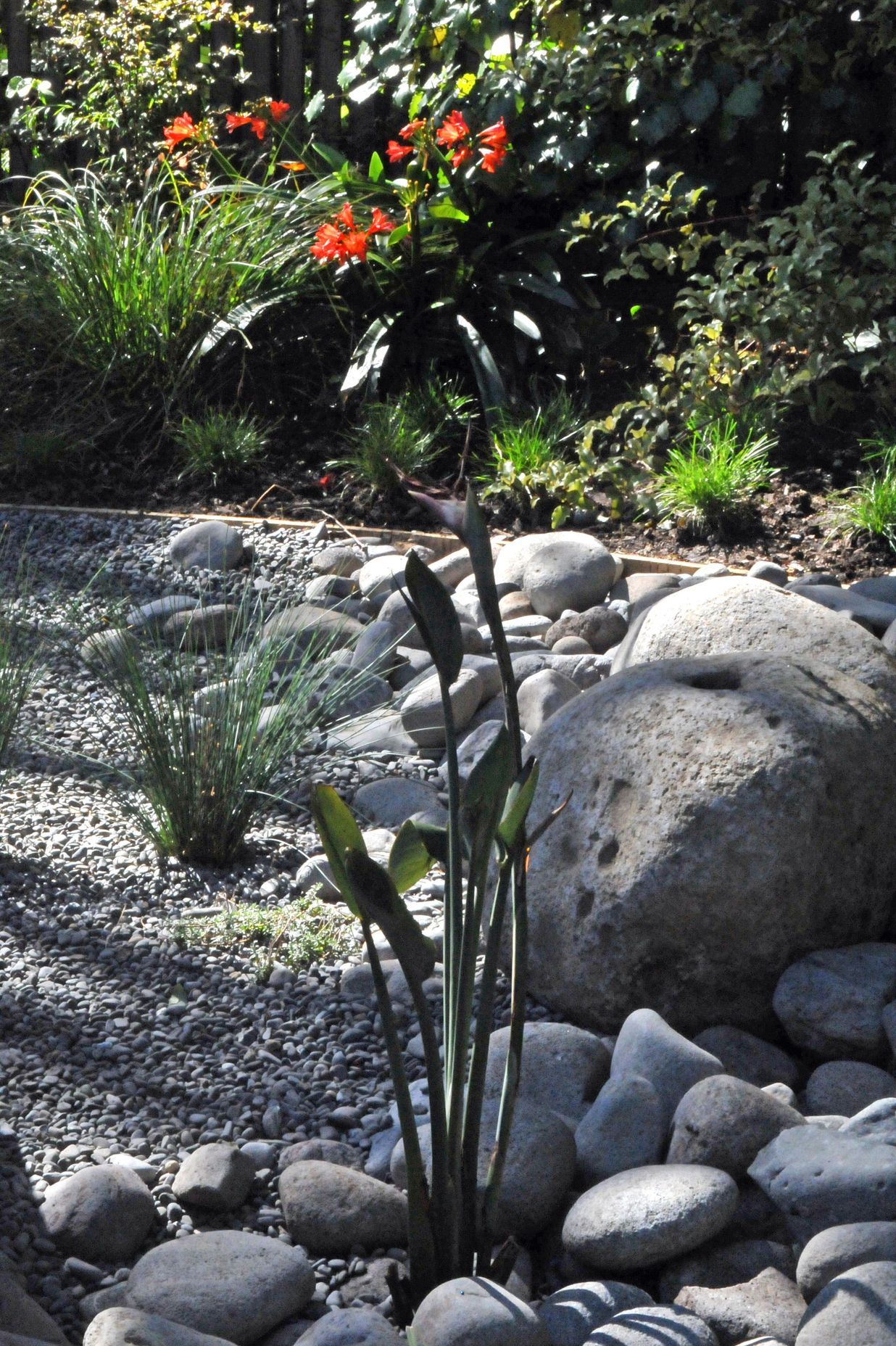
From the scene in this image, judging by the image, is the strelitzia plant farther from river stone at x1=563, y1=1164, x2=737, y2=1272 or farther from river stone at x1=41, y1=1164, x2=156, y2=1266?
river stone at x1=41, y1=1164, x2=156, y2=1266

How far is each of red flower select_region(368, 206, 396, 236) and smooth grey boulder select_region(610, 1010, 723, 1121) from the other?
3.73 meters

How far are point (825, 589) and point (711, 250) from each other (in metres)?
2.68

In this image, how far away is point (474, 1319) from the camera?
1531mm

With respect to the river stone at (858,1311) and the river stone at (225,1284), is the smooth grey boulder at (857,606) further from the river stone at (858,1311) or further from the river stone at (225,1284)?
the river stone at (225,1284)

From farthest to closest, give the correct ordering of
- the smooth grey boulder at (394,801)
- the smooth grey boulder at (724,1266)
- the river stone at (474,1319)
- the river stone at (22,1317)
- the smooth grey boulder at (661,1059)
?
the smooth grey boulder at (394,801)
the smooth grey boulder at (661,1059)
the smooth grey boulder at (724,1266)
the river stone at (22,1317)
the river stone at (474,1319)

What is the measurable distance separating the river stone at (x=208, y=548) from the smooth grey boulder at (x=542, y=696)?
1501mm

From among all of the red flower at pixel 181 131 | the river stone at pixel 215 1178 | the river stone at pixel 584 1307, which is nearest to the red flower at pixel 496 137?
the red flower at pixel 181 131

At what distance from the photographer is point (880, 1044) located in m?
2.31

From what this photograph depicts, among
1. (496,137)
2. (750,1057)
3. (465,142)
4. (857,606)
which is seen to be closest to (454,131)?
(496,137)

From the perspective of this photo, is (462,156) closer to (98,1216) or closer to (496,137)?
(496,137)

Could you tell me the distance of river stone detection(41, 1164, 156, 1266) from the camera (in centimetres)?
192

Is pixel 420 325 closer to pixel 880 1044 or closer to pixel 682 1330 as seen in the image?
pixel 880 1044

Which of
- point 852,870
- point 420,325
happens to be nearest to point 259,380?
point 420,325

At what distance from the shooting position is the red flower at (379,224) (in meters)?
5.16
